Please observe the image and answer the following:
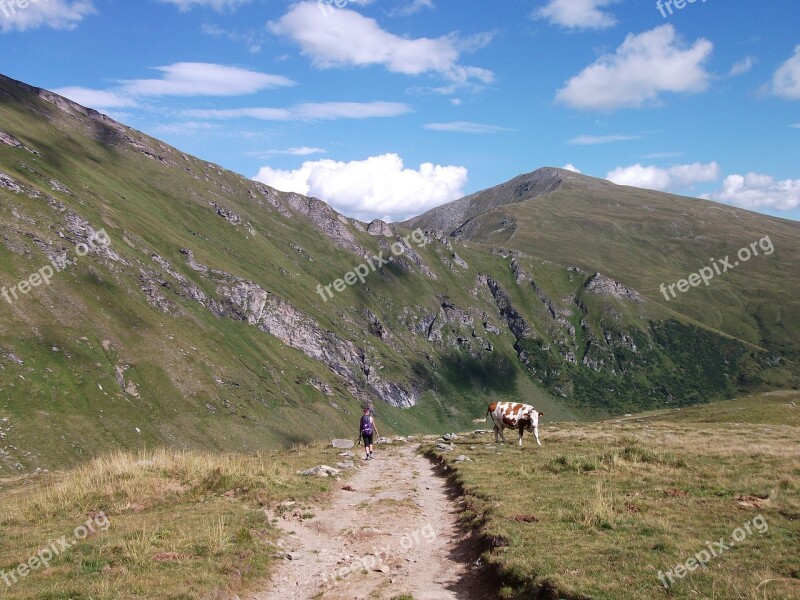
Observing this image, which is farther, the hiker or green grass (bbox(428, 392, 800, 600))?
the hiker

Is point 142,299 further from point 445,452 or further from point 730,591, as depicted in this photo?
point 730,591

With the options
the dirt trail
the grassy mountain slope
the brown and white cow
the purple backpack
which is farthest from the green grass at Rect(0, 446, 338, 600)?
the grassy mountain slope

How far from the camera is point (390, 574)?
46.9ft

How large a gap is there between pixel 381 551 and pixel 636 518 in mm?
7725

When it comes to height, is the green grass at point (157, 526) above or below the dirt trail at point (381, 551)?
above

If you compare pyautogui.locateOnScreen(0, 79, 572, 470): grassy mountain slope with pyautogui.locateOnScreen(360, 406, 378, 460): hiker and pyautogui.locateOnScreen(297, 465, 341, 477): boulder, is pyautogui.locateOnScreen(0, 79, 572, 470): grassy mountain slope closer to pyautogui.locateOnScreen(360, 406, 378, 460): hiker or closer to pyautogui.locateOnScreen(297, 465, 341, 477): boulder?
pyautogui.locateOnScreen(360, 406, 378, 460): hiker

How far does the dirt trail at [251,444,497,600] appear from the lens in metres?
13.4

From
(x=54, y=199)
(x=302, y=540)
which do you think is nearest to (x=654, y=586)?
(x=302, y=540)

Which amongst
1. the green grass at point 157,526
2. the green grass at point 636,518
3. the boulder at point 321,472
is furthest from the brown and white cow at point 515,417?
the green grass at point 157,526

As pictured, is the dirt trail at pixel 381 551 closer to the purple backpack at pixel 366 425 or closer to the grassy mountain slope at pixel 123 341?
the purple backpack at pixel 366 425

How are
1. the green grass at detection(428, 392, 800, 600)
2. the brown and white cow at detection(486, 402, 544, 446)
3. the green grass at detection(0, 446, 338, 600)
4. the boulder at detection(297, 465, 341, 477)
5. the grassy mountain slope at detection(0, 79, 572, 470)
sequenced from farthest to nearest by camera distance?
1. the grassy mountain slope at detection(0, 79, 572, 470)
2. the brown and white cow at detection(486, 402, 544, 446)
3. the boulder at detection(297, 465, 341, 477)
4. the green grass at detection(0, 446, 338, 600)
5. the green grass at detection(428, 392, 800, 600)

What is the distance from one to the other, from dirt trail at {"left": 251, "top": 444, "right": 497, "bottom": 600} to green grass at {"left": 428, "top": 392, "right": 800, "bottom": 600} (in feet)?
3.42

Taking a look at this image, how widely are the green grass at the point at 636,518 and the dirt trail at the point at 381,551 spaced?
41.1 inches

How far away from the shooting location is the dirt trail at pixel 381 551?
13398 millimetres
